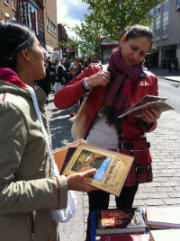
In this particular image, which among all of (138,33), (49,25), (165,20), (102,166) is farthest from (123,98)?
(165,20)

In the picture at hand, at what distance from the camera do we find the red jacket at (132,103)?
169 cm

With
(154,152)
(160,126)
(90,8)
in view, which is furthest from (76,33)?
(154,152)

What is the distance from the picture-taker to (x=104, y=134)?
5.81 feet

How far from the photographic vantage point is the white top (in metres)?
1.74

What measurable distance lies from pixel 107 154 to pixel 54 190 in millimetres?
432

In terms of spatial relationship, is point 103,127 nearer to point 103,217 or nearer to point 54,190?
point 103,217

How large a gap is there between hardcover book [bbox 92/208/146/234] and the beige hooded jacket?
55cm

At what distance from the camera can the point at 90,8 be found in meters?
13.4

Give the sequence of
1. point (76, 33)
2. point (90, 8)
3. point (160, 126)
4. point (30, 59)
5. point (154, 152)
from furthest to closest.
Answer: point (76, 33) → point (90, 8) → point (160, 126) → point (154, 152) → point (30, 59)

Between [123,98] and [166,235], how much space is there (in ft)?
3.06

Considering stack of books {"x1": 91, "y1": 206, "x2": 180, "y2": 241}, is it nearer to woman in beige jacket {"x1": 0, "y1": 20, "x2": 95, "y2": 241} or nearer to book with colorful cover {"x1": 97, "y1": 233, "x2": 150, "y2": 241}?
book with colorful cover {"x1": 97, "y1": 233, "x2": 150, "y2": 241}

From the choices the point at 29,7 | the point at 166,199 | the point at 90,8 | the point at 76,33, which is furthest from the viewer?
the point at 29,7

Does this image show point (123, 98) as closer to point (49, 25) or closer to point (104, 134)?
point (104, 134)

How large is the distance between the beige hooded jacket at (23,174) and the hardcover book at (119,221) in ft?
1.81
